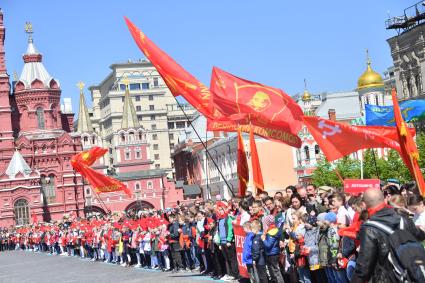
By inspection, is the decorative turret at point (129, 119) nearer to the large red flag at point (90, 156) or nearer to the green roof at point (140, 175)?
the green roof at point (140, 175)

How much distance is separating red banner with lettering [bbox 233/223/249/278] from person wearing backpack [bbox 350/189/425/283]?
859 centimetres

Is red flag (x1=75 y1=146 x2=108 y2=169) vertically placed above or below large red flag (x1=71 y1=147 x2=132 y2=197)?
above

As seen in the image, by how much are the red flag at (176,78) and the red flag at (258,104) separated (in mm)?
506

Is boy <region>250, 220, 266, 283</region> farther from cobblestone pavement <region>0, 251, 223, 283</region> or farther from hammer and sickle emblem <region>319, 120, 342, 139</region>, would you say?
cobblestone pavement <region>0, 251, 223, 283</region>

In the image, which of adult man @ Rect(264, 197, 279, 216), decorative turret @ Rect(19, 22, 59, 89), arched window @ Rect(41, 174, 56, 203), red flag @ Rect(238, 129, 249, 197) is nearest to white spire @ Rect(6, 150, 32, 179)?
arched window @ Rect(41, 174, 56, 203)

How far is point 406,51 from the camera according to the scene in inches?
2195

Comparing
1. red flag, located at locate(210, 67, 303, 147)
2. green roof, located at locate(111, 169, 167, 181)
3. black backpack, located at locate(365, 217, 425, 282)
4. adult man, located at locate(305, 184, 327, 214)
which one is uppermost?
green roof, located at locate(111, 169, 167, 181)

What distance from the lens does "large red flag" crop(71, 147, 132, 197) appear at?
125ft

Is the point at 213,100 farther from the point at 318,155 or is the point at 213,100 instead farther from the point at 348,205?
the point at 318,155

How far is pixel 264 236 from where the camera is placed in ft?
52.4

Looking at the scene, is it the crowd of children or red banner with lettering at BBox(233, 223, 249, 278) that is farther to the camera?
red banner with lettering at BBox(233, 223, 249, 278)

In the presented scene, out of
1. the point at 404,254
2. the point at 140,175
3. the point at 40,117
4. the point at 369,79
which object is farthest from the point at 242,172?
the point at 140,175

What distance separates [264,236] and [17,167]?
81.3 metres

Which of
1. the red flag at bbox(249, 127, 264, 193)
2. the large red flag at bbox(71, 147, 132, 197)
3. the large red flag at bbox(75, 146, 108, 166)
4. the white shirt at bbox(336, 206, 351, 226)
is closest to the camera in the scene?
the white shirt at bbox(336, 206, 351, 226)
